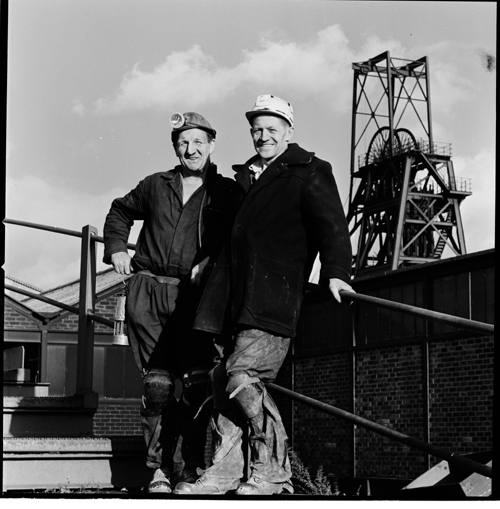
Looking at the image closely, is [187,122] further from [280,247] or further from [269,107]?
[280,247]

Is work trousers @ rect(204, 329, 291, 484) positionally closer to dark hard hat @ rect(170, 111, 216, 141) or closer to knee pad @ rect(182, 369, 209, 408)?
knee pad @ rect(182, 369, 209, 408)

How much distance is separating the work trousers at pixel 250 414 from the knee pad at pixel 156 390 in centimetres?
43

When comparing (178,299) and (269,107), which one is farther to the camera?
(178,299)

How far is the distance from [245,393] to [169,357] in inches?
29.5

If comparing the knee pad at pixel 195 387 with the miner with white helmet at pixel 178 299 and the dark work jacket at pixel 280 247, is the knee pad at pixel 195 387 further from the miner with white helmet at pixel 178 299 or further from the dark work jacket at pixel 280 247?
the dark work jacket at pixel 280 247

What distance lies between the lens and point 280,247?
145 inches

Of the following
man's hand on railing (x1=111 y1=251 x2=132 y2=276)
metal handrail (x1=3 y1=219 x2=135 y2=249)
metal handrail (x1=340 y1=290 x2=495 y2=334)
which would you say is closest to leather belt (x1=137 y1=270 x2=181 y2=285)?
man's hand on railing (x1=111 y1=251 x2=132 y2=276)

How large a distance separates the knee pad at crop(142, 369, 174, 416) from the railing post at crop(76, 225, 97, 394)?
4.50 feet

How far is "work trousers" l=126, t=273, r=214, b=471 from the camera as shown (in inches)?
164

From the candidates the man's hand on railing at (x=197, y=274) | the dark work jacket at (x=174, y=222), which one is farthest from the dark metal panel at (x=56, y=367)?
the man's hand on railing at (x=197, y=274)

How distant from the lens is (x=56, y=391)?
26344 mm

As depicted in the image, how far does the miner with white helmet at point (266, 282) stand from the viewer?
3.59m

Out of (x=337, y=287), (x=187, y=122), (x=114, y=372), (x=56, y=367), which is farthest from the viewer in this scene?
(x=56, y=367)

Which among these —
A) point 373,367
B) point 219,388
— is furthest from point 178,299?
point 373,367
